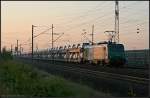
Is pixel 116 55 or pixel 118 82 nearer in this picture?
pixel 118 82

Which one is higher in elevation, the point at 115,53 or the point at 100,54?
the point at 115,53

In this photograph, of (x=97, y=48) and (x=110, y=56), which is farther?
(x=97, y=48)

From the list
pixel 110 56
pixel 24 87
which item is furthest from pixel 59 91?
pixel 110 56

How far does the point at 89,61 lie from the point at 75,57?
9.32 metres

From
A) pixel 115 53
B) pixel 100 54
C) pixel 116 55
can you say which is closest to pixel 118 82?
pixel 116 55

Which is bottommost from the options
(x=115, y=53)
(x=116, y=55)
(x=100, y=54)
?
(x=116, y=55)

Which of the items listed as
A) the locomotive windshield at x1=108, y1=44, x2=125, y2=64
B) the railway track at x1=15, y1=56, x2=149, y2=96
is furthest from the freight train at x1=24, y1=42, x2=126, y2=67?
the railway track at x1=15, y1=56, x2=149, y2=96

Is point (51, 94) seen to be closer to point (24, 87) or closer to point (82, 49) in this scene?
point (24, 87)

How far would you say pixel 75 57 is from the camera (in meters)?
79.6

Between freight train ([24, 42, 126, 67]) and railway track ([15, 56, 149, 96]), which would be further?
freight train ([24, 42, 126, 67])

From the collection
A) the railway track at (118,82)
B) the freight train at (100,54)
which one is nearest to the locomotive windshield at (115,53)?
the freight train at (100,54)

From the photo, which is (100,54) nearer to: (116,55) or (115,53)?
(115,53)

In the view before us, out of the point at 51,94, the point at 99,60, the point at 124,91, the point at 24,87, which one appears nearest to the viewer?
the point at 51,94

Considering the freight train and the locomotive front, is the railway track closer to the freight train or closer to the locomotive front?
the locomotive front
